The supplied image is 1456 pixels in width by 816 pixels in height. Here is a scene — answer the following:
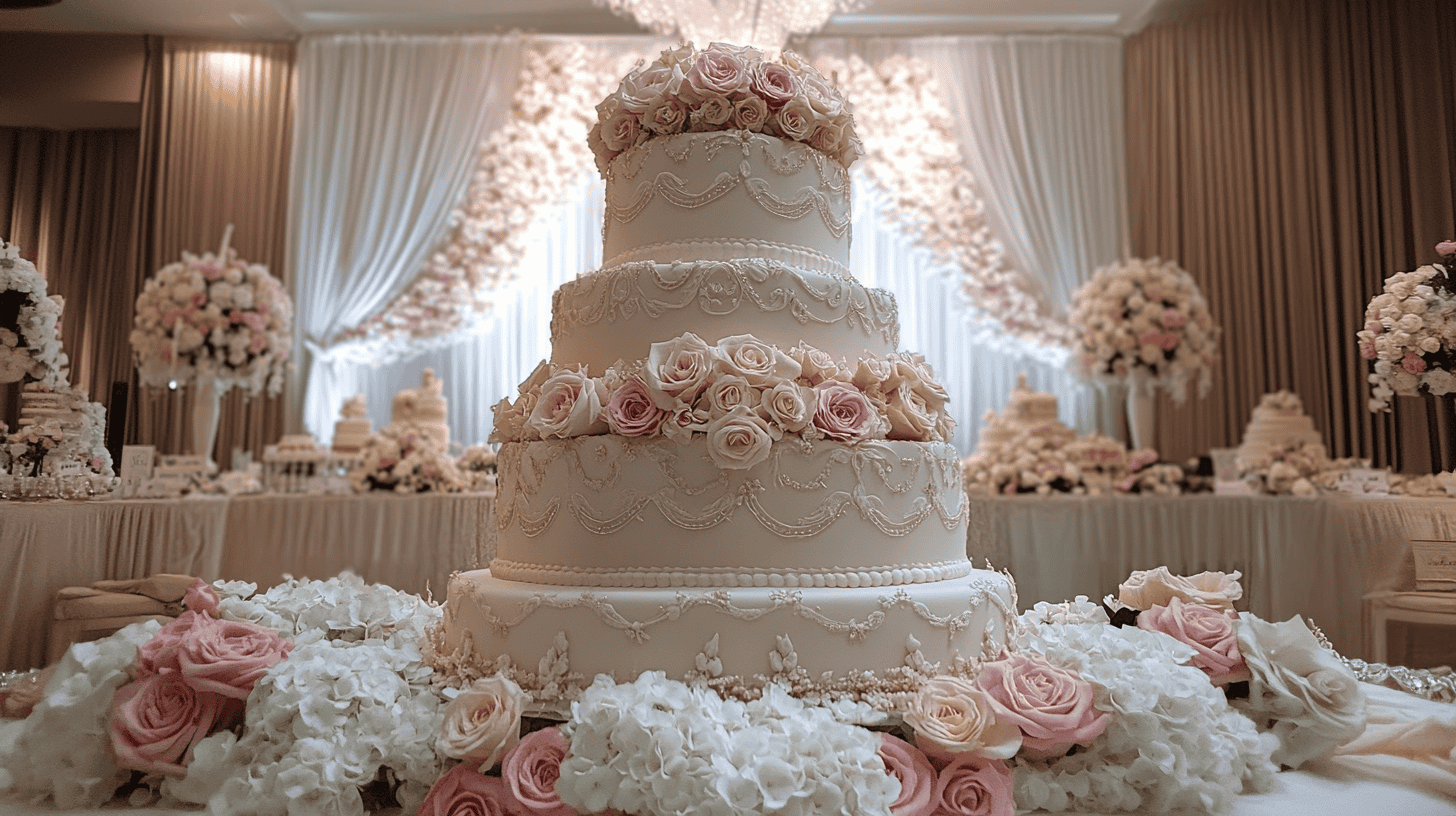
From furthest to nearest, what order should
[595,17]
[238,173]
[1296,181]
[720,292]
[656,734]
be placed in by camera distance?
1. [595,17]
2. [238,173]
3. [1296,181]
4. [720,292]
5. [656,734]

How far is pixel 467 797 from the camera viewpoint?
7.25 feet

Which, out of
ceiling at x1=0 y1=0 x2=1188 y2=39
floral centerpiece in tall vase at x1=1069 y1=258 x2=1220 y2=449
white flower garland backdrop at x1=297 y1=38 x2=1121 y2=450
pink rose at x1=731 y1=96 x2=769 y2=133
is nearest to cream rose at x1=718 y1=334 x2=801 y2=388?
pink rose at x1=731 y1=96 x2=769 y2=133

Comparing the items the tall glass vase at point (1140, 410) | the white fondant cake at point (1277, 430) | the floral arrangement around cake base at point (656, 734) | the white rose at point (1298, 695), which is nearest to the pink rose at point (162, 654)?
the floral arrangement around cake base at point (656, 734)

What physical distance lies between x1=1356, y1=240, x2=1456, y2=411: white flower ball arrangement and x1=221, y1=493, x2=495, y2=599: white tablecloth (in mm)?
3664

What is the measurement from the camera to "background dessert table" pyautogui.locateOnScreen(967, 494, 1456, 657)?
443 centimetres

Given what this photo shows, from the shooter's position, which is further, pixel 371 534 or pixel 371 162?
pixel 371 162

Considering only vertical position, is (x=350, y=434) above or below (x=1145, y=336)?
below

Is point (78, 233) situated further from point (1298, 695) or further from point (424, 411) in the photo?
point (1298, 695)

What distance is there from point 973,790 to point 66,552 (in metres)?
2.82

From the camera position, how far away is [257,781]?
7.23 ft

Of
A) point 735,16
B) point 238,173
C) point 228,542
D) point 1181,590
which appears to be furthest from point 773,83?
point 238,173

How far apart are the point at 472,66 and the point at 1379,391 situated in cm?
690

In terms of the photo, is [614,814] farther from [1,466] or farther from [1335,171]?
[1335,171]

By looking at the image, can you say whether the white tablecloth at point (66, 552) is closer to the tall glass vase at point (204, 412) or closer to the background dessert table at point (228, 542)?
the background dessert table at point (228, 542)
